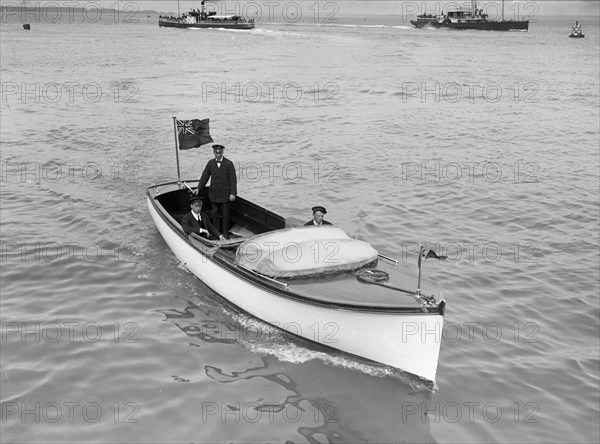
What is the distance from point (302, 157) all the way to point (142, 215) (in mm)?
9980

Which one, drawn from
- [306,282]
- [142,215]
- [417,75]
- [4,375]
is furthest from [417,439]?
[417,75]

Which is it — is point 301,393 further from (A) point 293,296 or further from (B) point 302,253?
(B) point 302,253

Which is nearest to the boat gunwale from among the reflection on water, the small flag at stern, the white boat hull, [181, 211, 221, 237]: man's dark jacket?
the white boat hull

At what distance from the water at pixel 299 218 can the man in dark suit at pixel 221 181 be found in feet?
6.19

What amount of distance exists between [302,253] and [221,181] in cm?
424

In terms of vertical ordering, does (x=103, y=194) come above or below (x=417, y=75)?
below

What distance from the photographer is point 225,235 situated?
50.2ft

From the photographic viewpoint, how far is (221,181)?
1507 cm

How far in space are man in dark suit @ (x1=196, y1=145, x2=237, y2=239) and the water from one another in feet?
6.19

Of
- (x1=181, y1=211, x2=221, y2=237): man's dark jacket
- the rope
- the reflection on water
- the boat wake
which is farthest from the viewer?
(x1=181, y1=211, x2=221, y2=237): man's dark jacket

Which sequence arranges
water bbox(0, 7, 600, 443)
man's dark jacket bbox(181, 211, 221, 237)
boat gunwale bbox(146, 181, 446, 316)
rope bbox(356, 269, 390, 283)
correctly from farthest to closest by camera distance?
man's dark jacket bbox(181, 211, 221, 237), rope bbox(356, 269, 390, 283), water bbox(0, 7, 600, 443), boat gunwale bbox(146, 181, 446, 316)

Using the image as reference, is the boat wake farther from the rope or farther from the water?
the rope

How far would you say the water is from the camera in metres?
10.1

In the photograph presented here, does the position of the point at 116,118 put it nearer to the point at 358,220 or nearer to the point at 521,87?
the point at 358,220
